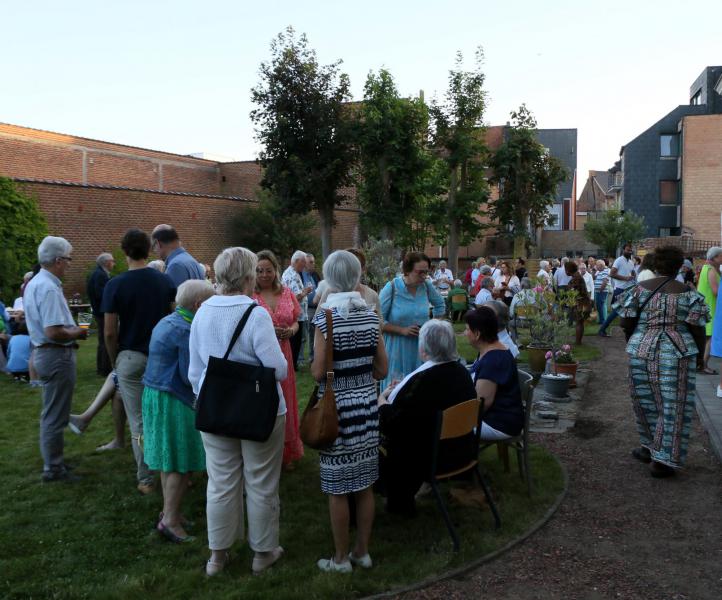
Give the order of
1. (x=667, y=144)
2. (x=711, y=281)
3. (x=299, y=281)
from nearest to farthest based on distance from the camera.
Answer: (x=711, y=281) < (x=299, y=281) < (x=667, y=144)

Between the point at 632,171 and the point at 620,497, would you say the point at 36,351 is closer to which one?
the point at 620,497

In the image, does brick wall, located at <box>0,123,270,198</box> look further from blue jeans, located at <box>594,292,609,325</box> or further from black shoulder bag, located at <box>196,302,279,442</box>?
black shoulder bag, located at <box>196,302,279,442</box>

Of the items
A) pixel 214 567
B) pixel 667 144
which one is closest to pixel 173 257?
pixel 214 567

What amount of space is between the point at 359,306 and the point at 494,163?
27.9 metres

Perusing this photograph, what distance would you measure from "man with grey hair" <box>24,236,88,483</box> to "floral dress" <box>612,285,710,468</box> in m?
4.47

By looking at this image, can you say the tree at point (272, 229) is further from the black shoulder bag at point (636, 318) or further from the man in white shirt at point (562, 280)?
the black shoulder bag at point (636, 318)

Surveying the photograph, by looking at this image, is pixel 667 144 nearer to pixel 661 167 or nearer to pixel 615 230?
pixel 661 167

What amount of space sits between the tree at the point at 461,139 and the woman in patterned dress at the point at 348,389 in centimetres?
2485

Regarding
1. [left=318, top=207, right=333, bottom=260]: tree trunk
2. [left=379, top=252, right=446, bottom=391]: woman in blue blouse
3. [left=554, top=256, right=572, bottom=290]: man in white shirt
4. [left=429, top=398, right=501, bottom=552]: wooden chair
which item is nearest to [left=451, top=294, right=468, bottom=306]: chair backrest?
[left=554, top=256, right=572, bottom=290]: man in white shirt

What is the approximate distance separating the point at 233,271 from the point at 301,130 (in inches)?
827

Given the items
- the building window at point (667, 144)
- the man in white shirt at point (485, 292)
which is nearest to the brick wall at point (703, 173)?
the building window at point (667, 144)

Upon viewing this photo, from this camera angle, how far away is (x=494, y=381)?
15.2 feet

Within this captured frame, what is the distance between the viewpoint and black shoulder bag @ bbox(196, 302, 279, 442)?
341 cm

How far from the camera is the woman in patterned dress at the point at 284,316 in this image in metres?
5.42
